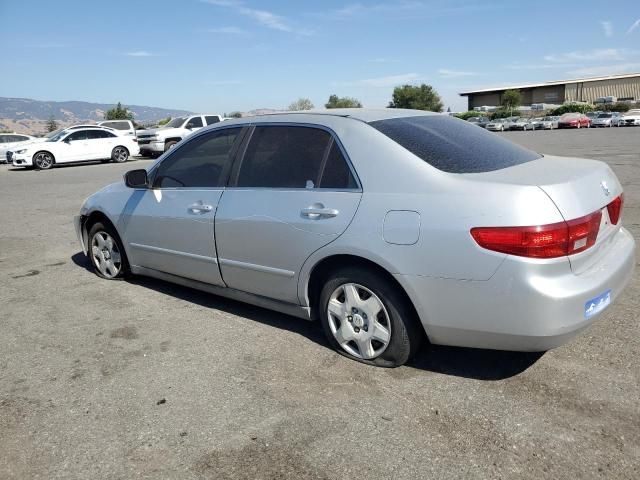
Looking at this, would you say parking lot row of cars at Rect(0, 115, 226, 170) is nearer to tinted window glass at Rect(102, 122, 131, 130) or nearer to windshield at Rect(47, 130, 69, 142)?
windshield at Rect(47, 130, 69, 142)

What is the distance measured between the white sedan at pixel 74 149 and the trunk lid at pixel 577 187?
2105 cm

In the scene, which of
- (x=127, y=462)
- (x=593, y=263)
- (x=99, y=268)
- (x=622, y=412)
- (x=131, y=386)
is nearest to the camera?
(x=127, y=462)

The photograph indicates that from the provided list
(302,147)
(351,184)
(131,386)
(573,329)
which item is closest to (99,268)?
(131,386)

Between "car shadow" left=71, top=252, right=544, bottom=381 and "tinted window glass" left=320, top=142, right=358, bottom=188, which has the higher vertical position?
"tinted window glass" left=320, top=142, right=358, bottom=188

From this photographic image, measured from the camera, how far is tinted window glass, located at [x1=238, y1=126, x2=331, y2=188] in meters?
3.64

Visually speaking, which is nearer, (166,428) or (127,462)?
(127,462)

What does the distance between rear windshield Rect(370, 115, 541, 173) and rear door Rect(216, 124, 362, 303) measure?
41 cm

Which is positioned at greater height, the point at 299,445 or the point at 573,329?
the point at 573,329

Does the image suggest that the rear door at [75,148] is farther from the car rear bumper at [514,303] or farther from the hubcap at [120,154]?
the car rear bumper at [514,303]

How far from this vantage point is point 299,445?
268 centimetres

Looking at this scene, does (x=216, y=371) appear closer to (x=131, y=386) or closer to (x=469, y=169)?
(x=131, y=386)

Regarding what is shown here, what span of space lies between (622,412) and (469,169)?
1.51 metres

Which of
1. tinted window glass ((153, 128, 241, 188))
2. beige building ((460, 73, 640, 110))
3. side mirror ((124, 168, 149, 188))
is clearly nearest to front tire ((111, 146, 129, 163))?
side mirror ((124, 168, 149, 188))

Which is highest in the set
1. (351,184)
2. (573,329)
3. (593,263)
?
(351,184)
